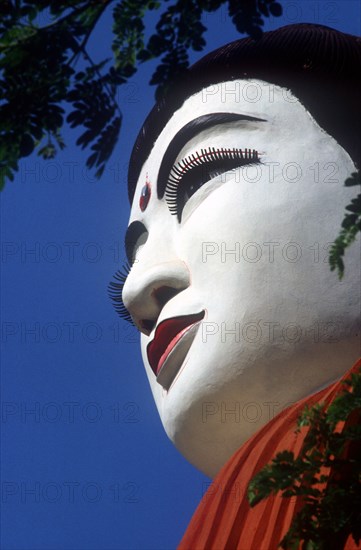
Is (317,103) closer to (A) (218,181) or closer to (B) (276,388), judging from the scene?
(A) (218,181)

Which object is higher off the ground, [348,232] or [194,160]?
[194,160]

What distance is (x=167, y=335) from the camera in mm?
5164

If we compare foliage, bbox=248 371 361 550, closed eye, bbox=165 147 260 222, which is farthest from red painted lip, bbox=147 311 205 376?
foliage, bbox=248 371 361 550

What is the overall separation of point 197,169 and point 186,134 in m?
0.22

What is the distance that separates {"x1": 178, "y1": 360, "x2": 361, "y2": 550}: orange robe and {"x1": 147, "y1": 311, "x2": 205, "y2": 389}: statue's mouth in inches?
26.8

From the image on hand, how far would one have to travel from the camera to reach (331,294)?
4.71 m

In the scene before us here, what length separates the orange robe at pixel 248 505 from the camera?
3.97 meters

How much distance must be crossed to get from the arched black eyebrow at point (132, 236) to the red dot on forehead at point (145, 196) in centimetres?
10

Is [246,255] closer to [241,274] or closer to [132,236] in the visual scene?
[241,274]

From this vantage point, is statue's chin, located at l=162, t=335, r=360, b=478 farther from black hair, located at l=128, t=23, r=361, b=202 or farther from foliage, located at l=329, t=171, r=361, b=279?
foliage, located at l=329, t=171, r=361, b=279

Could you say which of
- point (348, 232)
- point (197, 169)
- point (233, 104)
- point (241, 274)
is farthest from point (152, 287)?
point (348, 232)

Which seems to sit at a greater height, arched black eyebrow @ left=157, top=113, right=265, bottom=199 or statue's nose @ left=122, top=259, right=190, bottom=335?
arched black eyebrow @ left=157, top=113, right=265, bottom=199

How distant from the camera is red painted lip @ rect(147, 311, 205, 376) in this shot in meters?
5.07

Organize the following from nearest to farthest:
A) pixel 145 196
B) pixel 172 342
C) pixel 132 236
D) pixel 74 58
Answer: pixel 74 58, pixel 172 342, pixel 145 196, pixel 132 236
